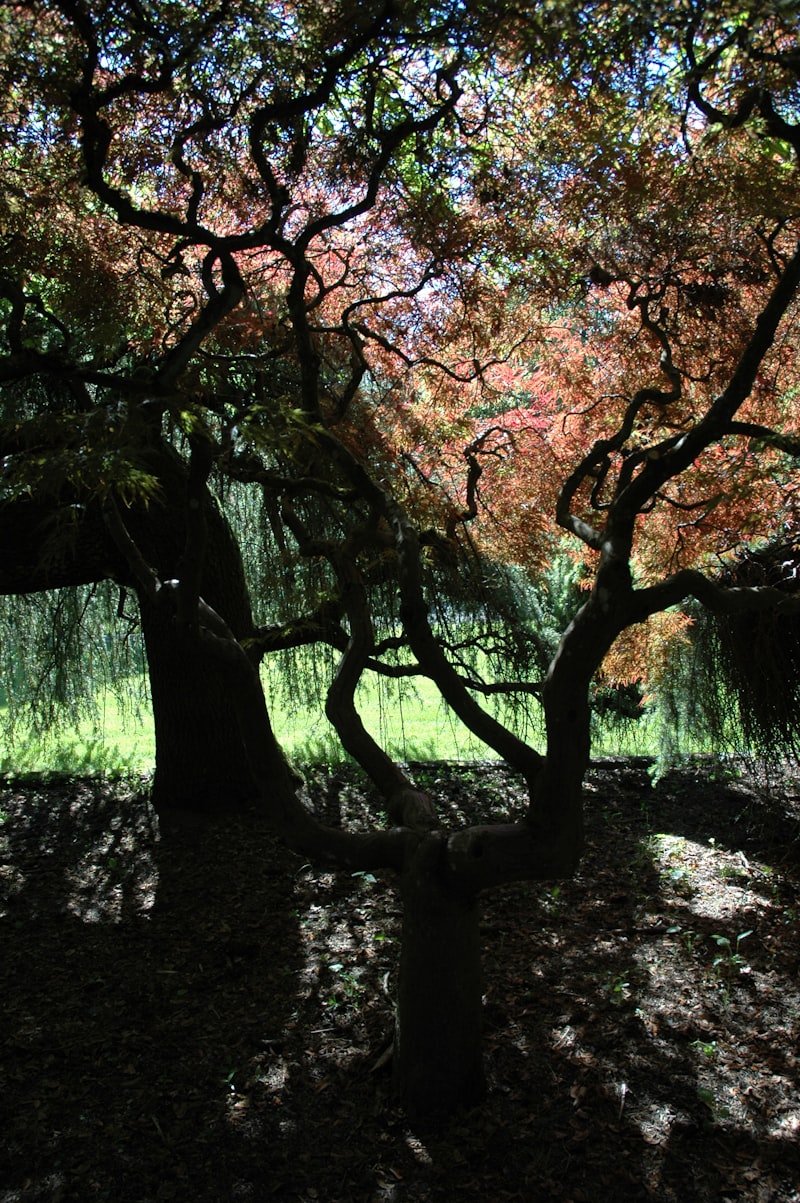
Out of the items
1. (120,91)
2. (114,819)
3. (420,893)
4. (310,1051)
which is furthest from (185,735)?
(120,91)

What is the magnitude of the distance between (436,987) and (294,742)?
5.45 metres

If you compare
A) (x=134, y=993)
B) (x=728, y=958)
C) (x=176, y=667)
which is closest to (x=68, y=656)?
(x=176, y=667)

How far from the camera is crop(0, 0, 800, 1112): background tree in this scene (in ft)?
7.48

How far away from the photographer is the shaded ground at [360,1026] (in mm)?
2117

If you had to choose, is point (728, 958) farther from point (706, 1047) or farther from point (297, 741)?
point (297, 741)

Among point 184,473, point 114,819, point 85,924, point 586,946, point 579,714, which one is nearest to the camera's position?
point 579,714

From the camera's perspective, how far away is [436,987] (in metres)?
2.27

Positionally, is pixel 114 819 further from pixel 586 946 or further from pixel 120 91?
pixel 120 91

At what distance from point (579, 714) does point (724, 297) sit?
7.11ft

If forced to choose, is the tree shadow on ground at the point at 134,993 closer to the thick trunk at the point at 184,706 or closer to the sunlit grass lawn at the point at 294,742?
the thick trunk at the point at 184,706

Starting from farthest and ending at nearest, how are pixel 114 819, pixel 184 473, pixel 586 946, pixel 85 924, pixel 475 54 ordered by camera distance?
pixel 114 819
pixel 184 473
pixel 85 924
pixel 586 946
pixel 475 54

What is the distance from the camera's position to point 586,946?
3.16 m

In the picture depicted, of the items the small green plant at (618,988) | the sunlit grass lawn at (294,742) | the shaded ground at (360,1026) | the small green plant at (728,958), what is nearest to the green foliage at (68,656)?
the sunlit grass lawn at (294,742)

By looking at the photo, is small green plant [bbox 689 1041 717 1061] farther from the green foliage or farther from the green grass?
the green foliage
